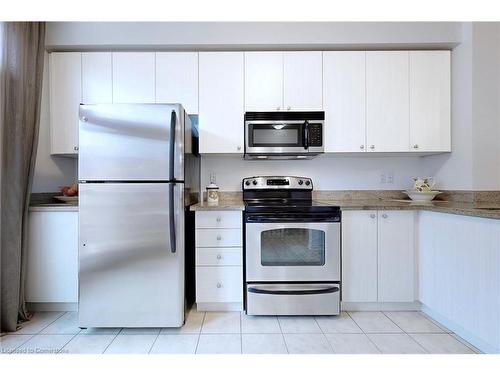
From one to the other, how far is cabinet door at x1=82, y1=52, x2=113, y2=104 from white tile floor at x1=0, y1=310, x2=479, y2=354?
6.01ft

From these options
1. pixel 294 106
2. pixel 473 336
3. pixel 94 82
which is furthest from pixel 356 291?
pixel 94 82

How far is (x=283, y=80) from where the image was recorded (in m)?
2.52

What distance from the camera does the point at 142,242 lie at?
6.36 ft

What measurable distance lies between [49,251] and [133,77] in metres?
1.59

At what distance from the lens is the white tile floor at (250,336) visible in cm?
181

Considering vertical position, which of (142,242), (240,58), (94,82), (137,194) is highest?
(240,58)

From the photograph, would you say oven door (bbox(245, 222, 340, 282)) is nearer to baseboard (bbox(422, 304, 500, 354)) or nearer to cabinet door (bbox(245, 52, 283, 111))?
baseboard (bbox(422, 304, 500, 354))

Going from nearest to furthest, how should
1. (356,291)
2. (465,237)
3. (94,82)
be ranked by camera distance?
(465,237) < (356,291) < (94,82)

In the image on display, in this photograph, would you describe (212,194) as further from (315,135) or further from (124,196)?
(315,135)

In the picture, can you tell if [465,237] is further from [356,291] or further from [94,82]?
[94,82]

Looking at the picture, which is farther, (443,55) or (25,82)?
(443,55)

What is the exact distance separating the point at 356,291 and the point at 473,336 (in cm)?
75

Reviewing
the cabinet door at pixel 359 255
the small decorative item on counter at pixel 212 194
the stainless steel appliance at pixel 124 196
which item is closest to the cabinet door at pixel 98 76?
the stainless steel appliance at pixel 124 196

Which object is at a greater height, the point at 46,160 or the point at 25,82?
the point at 25,82
